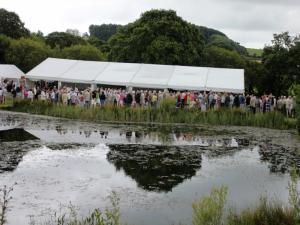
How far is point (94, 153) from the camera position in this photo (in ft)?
64.4

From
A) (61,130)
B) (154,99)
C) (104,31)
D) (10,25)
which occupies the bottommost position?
(61,130)

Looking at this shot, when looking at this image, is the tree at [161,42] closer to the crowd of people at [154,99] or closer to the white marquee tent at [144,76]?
the white marquee tent at [144,76]

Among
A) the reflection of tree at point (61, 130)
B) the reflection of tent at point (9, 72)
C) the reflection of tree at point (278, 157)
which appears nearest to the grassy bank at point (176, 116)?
the reflection of tree at point (61, 130)

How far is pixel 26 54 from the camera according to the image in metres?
61.3

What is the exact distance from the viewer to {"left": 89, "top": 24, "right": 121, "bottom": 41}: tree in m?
150

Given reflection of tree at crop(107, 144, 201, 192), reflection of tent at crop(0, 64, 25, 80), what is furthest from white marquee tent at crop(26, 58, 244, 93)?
reflection of tree at crop(107, 144, 201, 192)

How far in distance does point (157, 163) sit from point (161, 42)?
38.2 m

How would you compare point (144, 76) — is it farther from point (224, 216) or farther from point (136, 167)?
point (224, 216)

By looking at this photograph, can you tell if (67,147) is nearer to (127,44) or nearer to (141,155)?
(141,155)

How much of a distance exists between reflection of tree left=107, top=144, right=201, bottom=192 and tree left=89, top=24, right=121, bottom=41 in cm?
12983

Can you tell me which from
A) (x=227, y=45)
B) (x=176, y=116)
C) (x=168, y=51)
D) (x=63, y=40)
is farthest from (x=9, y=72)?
(x=227, y=45)

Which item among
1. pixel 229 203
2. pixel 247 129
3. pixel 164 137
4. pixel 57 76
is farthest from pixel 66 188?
pixel 57 76

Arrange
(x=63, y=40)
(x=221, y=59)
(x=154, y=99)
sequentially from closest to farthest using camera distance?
(x=154, y=99) < (x=221, y=59) < (x=63, y=40)

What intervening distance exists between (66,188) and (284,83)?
43.2 meters
